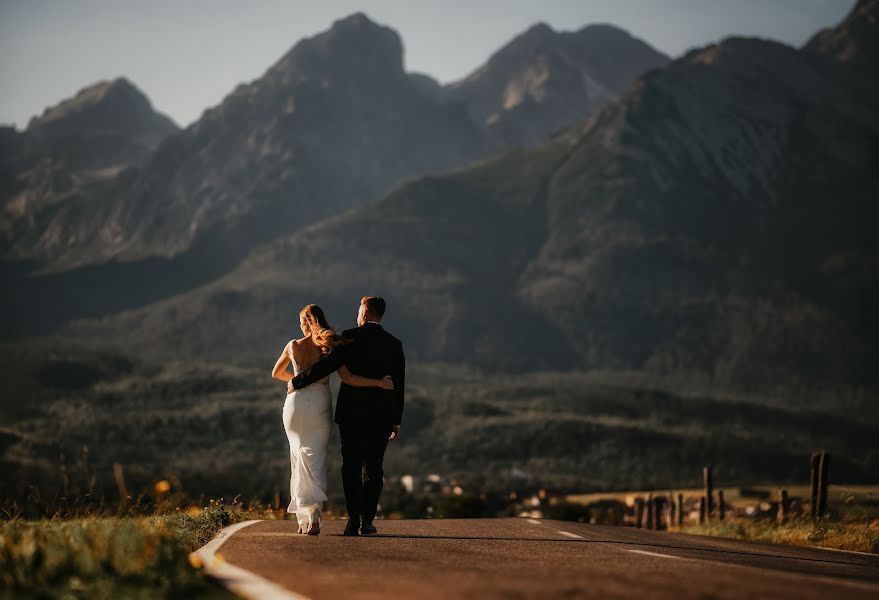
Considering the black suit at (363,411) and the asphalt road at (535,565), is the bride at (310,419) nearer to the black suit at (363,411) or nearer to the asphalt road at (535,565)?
the black suit at (363,411)

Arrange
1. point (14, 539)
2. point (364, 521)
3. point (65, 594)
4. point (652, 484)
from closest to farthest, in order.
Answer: point (65, 594) < point (14, 539) < point (364, 521) < point (652, 484)

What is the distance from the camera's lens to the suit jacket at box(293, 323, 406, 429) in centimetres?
1493

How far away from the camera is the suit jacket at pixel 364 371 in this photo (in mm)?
14930

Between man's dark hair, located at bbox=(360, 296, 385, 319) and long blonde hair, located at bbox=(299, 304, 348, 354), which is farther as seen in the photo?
man's dark hair, located at bbox=(360, 296, 385, 319)

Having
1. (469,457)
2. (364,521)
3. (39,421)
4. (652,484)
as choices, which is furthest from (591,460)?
(364,521)

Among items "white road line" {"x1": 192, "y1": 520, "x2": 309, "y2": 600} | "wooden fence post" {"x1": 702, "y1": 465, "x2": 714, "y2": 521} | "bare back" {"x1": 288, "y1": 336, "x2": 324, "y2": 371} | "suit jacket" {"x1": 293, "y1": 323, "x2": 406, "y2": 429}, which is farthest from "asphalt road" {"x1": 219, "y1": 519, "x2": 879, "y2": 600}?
"wooden fence post" {"x1": 702, "y1": 465, "x2": 714, "y2": 521}

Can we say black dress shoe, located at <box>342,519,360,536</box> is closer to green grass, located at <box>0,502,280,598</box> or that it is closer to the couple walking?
the couple walking

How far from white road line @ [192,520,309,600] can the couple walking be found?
2.91 m

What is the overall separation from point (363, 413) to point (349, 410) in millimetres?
175

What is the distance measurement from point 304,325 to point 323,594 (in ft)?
22.4

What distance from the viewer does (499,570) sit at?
10.6 meters

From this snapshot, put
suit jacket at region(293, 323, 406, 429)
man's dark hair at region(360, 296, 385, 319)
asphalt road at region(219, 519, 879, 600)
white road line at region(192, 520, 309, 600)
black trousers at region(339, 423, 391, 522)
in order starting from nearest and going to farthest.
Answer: white road line at region(192, 520, 309, 600), asphalt road at region(219, 519, 879, 600), black trousers at region(339, 423, 391, 522), suit jacket at region(293, 323, 406, 429), man's dark hair at region(360, 296, 385, 319)

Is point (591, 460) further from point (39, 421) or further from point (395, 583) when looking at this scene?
point (395, 583)

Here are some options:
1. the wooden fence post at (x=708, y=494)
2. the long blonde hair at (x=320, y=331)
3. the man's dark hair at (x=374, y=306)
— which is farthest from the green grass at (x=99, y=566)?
the wooden fence post at (x=708, y=494)
